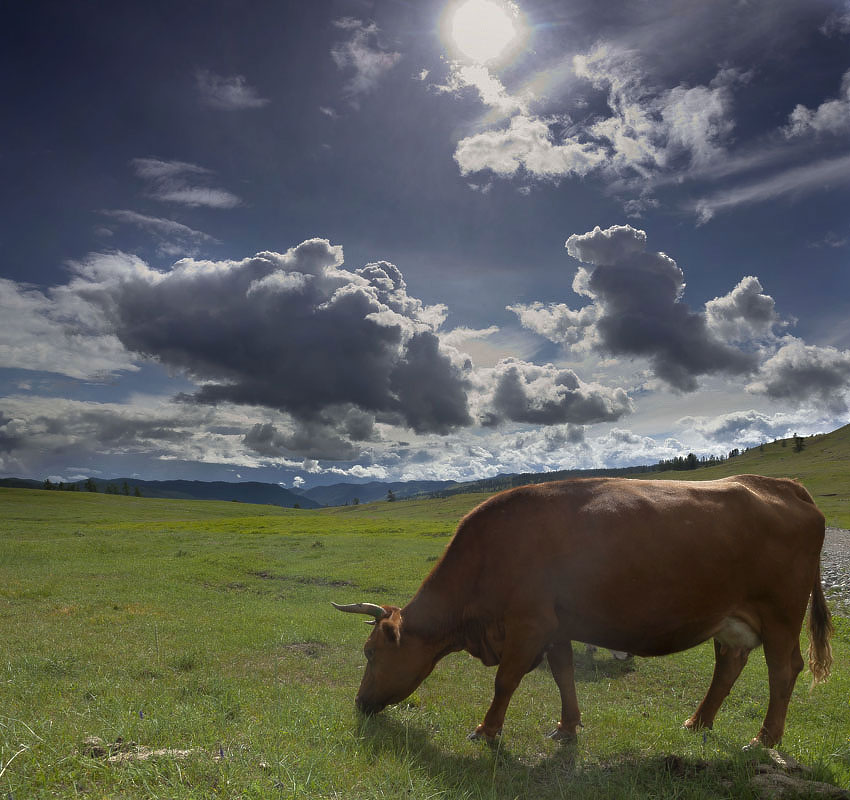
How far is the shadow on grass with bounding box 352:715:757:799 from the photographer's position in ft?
17.4

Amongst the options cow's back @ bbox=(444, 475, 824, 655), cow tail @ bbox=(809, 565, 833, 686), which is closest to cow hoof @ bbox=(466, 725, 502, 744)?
cow's back @ bbox=(444, 475, 824, 655)

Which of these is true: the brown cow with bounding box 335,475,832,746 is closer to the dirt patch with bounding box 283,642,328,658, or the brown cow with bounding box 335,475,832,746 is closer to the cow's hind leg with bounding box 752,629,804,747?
the cow's hind leg with bounding box 752,629,804,747

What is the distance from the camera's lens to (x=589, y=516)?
6965 mm

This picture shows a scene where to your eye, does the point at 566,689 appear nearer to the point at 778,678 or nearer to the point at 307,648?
the point at 778,678

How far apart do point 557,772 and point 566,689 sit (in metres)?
1.50

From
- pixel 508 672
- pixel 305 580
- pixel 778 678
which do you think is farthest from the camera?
pixel 305 580

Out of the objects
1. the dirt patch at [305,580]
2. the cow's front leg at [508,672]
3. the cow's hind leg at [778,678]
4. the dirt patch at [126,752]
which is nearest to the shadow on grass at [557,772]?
the cow's front leg at [508,672]

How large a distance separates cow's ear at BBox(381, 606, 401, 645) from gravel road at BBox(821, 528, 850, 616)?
19.2 m

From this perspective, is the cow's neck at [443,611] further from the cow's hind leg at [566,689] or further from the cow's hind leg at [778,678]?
the cow's hind leg at [778,678]

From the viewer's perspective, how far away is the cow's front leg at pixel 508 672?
6.72m

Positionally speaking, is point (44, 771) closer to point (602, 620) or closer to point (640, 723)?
point (602, 620)

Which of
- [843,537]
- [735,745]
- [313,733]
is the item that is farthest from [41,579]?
[843,537]


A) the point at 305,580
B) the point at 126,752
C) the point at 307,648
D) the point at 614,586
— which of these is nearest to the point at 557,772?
the point at 614,586

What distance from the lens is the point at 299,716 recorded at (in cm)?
707
